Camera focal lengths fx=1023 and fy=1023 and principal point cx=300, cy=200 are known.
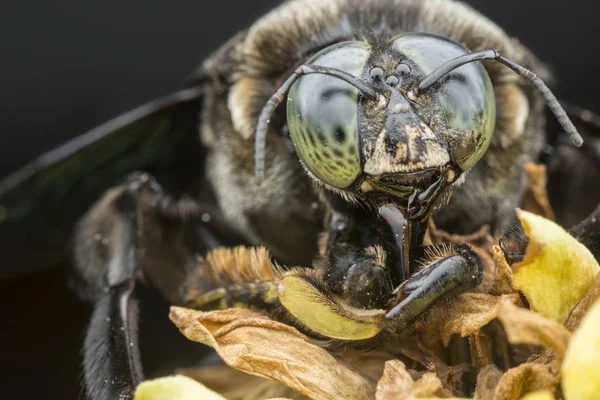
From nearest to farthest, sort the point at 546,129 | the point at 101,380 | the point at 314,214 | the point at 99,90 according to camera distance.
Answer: the point at 101,380 < the point at 314,214 < the point at 546,129 < the point at 99,90

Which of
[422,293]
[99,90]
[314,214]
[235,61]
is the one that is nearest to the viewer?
[422,293]

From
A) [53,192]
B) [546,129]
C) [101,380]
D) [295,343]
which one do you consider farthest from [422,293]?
[53,192]

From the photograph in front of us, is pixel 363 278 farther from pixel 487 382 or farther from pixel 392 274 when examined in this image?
pixel 487 382

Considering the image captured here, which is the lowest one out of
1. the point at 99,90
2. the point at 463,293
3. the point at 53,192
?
the point at 463,293

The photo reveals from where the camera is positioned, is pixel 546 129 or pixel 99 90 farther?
pixel 99 90

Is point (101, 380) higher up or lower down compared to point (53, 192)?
lower down

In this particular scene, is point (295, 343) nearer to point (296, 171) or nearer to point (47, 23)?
point (296, 171)

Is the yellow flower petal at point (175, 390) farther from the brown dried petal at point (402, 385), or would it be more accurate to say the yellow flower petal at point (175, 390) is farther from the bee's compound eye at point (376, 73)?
the bee's compound eye at point (376, 73)
